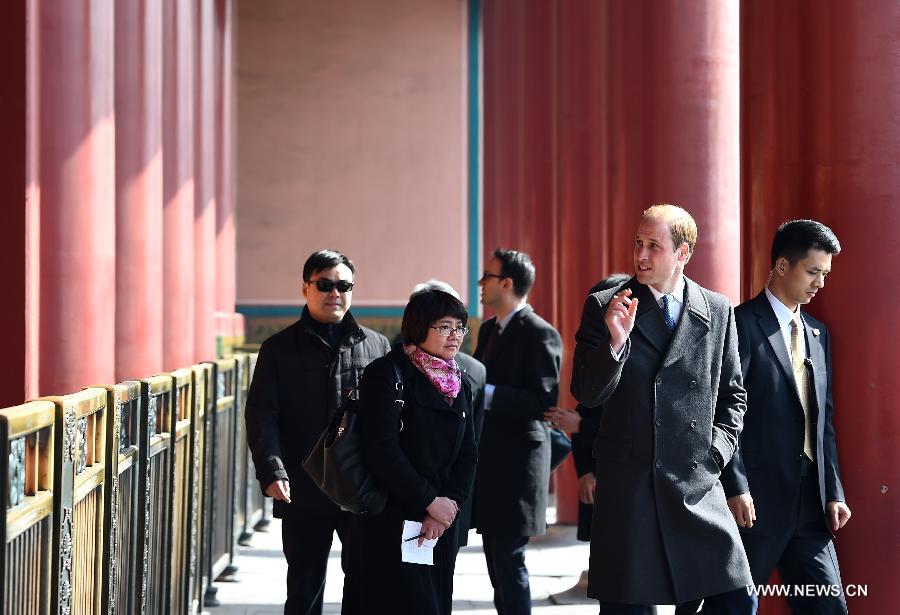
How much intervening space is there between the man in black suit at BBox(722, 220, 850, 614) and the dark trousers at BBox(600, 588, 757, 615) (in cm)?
22

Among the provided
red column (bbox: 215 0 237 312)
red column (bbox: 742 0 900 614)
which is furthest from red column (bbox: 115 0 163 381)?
red column (bbox: 215 0 237 312)

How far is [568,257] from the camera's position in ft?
37.3

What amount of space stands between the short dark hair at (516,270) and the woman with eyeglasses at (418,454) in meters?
1.90

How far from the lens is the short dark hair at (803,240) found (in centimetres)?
485

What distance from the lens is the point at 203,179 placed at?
1602 centimetres

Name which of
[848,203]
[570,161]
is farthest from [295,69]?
[848,203]

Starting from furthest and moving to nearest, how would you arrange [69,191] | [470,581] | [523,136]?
[523,136] → [470,581] → [69,191]

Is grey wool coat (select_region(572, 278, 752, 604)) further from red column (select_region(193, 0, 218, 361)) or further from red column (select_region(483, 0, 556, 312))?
red column (select_region(193, 0, 218, 361))

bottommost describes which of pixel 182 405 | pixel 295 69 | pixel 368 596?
pixel 368 596

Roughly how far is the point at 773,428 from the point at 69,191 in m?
4.42

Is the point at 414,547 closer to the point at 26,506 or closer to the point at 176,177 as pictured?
the point at 26,506

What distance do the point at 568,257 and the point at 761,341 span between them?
6.53m

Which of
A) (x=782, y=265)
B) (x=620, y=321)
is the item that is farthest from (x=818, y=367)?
(x=620, y=321)

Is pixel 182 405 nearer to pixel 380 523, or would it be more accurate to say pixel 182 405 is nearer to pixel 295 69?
pixel 380 523
